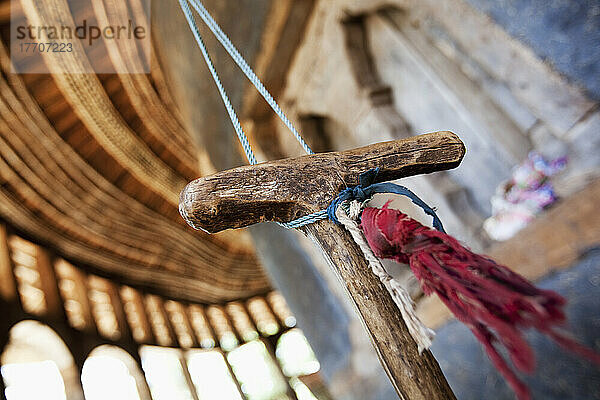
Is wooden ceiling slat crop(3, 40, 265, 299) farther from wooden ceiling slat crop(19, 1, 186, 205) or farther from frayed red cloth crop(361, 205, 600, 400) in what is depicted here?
frayed red cloth crop(361, 205, 600, 400)

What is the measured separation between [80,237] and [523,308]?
4412 mm

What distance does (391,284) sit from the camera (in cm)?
55

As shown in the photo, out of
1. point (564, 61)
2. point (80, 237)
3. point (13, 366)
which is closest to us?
point (564, 61)

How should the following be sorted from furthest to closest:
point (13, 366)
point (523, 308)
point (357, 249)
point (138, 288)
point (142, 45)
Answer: point (138, 288), point (142, 45), point (13, 366), point (357, 249), point (523, 308)

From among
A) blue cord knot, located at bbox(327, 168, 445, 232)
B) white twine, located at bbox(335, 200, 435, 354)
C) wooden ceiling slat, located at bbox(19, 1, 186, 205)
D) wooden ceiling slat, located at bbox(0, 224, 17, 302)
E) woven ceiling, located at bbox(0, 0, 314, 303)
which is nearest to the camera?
white twine, located at bbox(335, 200, 435, 354)

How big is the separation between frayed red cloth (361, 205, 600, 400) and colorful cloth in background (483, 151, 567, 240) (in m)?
1.06

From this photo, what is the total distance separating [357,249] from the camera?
0.63 meters

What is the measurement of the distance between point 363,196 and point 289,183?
0.38ft

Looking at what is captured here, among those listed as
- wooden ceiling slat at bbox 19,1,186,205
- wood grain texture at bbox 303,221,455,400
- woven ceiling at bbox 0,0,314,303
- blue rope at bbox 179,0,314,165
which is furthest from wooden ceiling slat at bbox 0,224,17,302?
wood grain texture at bbox 303,221,455,400

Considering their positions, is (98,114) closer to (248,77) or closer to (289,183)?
(248,77)

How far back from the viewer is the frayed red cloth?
1.23 feet

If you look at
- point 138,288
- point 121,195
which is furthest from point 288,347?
point 121,195

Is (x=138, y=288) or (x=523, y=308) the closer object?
(x=523, y=308)

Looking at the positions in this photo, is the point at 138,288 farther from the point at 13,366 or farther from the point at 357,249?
the point at 357,249
